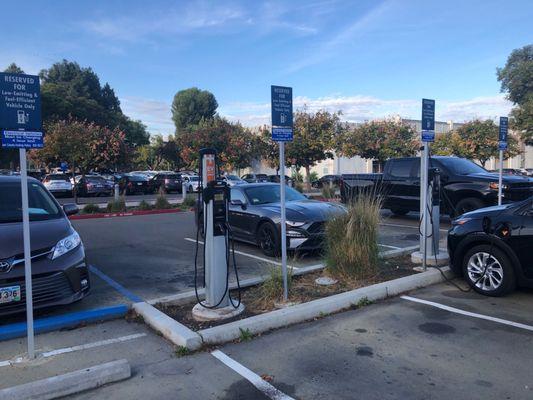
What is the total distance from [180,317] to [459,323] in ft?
10.3

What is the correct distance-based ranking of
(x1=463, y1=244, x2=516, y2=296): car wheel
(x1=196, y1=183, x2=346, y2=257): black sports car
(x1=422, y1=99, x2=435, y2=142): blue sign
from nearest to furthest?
1. (x1=463, y1=244, x2=516, y2=296): car wheel
2. (x1=422, y1=99, x2=435, y2=142): blue sign
3. (x1=196, y1=183, x2=346, y2=257): black sports car

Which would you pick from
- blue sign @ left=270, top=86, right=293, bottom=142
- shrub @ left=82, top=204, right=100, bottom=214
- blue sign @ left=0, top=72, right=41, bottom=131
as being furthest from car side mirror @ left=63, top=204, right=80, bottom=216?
shrub @ left=82, top=204, right=100, bottom=214

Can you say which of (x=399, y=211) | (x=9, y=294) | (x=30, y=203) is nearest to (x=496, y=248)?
(x=9, y=294)

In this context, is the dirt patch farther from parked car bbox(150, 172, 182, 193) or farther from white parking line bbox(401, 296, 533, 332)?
parked car bbox(150, 172, 182, 193)

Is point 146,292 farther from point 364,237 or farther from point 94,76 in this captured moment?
point 94,76

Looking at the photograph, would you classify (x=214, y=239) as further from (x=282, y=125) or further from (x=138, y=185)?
(x=138, y=185)

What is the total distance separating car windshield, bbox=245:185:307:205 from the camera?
31.0 ft

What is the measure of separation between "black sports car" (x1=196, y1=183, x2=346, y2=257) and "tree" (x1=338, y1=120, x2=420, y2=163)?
25.1m

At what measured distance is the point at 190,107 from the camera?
84562 millimetres

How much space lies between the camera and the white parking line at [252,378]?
11.7 ft

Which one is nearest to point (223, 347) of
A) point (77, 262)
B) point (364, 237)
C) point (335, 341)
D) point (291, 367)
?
point (291, 367)

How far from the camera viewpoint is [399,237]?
11023mm

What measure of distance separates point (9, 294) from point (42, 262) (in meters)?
0.44

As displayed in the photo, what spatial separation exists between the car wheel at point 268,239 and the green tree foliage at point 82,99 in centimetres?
4478
